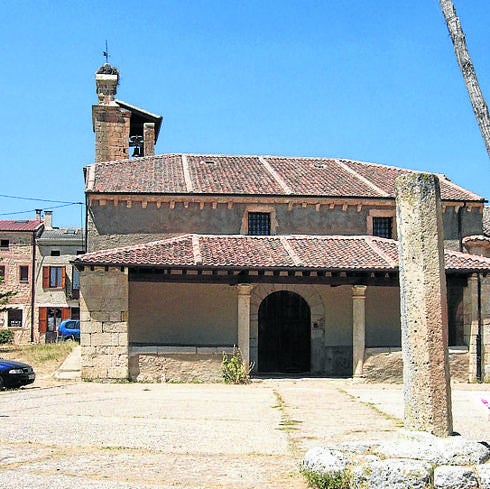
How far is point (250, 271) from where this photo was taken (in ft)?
60.4

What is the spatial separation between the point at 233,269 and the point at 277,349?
11.9 ft

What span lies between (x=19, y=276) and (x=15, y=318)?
2658 mm

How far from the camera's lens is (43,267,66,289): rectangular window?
4581 cm

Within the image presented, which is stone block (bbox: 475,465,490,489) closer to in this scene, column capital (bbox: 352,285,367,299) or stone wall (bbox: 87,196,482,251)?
column capital (bbox: 352,285,367,299)

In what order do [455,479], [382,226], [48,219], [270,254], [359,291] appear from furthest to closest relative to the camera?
[48,219], [382,226], [270,254], [359,291], [455,479]

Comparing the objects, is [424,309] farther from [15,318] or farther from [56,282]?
[15,318]

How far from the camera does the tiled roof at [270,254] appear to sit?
58.8 feet

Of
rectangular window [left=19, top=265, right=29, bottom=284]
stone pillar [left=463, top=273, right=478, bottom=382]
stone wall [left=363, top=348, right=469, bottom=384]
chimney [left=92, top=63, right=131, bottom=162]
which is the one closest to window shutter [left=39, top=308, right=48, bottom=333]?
rectangular window [left=19, top=265, right=29, bottom=284]

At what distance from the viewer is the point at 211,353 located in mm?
17953

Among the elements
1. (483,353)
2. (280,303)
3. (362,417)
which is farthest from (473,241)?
(362,417)

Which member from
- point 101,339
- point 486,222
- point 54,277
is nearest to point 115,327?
point 101,339

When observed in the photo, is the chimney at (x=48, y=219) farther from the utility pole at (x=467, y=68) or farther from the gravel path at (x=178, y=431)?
the utility pole at (x=467, y=68)

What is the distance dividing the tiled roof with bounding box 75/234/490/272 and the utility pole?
31.7 feet

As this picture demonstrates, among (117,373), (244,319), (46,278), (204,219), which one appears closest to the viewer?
(117,373)
